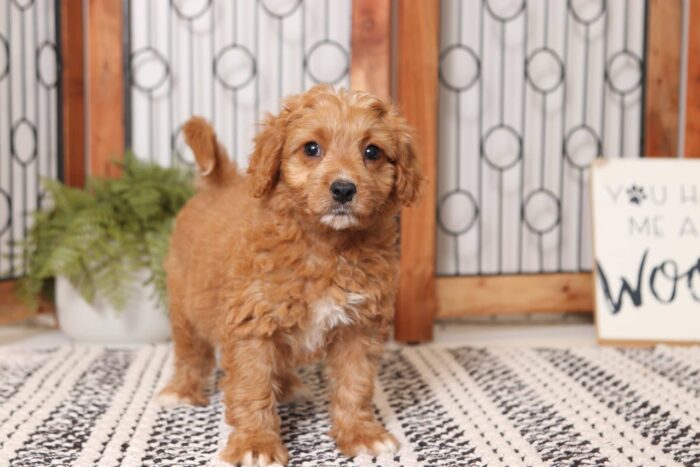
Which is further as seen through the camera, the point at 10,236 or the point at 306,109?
the point at 10,236

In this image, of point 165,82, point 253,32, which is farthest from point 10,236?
point 253,32

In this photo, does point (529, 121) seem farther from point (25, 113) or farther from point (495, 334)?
point (25, 113)

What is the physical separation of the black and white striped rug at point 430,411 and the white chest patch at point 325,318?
0.26m

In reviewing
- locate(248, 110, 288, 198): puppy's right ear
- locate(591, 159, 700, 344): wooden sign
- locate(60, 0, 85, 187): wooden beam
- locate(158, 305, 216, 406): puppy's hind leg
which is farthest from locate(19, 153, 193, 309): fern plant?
locate(591, 159, 700, 344): wooden sign

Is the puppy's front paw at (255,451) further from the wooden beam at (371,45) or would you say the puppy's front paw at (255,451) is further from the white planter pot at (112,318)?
the wooden beam at (371,45)

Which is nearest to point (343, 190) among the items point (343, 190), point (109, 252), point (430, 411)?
point (343, 190)

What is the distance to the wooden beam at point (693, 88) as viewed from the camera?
3.01 metres

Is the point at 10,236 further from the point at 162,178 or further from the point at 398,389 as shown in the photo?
the point at 398,389

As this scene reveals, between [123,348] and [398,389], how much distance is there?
1067mm

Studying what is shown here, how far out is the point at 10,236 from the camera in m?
2.93

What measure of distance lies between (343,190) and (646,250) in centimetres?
165

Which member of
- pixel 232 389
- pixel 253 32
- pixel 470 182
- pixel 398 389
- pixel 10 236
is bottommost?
pixel 398 389

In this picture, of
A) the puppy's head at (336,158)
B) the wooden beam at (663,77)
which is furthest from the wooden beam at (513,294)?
the puppy's head at (336,158)

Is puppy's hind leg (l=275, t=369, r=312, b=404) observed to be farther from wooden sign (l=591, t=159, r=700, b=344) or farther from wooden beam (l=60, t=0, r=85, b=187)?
wooden beam (l=60, t=0, r=85, b=187)
